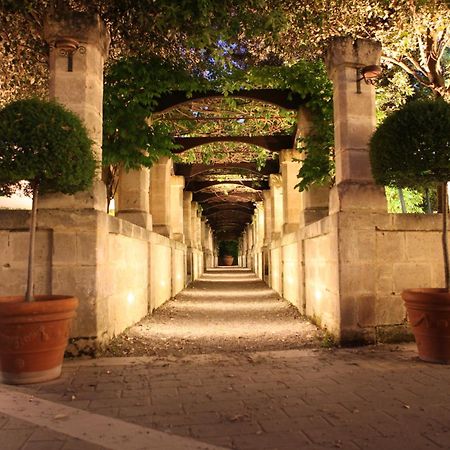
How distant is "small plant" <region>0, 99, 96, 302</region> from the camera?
13.5 feet

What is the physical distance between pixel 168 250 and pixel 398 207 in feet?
21.6

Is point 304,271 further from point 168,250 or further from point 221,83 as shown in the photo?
point 168,250

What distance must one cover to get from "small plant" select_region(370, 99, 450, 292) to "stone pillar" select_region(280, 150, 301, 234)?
7.07 meters

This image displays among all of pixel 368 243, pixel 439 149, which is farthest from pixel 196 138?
pixel 439 149

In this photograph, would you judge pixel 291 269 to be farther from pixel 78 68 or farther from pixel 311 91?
pixel 78 68

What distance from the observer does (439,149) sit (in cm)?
461

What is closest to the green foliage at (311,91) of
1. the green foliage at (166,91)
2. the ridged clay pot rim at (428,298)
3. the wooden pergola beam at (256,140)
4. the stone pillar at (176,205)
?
the green foliage at (166,91)

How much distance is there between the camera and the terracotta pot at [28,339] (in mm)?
3975

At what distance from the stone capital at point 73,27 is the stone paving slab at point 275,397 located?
3500 mm

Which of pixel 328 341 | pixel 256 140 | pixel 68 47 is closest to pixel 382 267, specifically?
pixel 328 341

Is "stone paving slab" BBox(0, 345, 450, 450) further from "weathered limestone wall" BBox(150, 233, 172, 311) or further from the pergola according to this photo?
the pergola

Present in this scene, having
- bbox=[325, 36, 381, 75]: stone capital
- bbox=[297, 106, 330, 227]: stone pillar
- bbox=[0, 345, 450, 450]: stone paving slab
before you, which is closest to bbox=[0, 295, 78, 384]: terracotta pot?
bbox=[0, 345, 450, 450]: stone paving slab

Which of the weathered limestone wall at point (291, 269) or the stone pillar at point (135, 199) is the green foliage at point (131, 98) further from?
the weathered limestone wall at point (291, 269)

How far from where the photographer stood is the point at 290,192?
1226 centimetres
